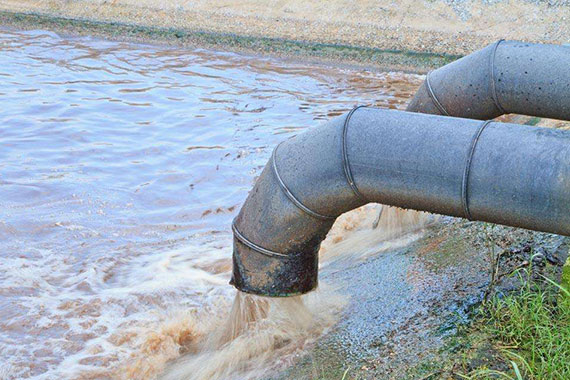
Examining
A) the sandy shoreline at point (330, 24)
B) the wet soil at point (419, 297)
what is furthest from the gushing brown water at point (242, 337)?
the sandy shoreline at point (330, 24)

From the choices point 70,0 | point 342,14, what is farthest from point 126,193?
point 70,0

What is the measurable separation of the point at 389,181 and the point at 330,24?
10.7m

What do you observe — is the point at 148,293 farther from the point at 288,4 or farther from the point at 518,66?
the point at 288,4

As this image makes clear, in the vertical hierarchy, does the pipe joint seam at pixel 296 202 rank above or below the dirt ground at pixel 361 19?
above

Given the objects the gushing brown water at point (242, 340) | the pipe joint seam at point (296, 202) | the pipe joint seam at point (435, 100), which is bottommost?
the gushing brown water at point (242, 340)

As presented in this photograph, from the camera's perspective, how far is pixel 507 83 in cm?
474

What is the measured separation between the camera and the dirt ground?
13070 mm

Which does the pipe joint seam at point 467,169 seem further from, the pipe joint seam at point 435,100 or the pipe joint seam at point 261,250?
the pipe joint seam at point 435,100

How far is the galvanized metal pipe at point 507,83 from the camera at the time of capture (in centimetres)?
454

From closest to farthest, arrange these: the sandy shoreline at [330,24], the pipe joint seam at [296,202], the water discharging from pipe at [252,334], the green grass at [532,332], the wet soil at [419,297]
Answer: the green grass at [532,332] < the wet soil at [419,297] < the pipe joint seam at [296,202] < the water discharging from pipe at [252,334] < the sandy shoreline at [330,24]

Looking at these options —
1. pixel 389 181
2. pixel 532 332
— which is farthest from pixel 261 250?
pixel 532 332

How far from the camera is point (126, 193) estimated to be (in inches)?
291

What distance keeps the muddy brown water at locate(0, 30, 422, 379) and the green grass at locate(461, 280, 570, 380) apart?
3.45ft

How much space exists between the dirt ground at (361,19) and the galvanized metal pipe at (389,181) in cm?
941
